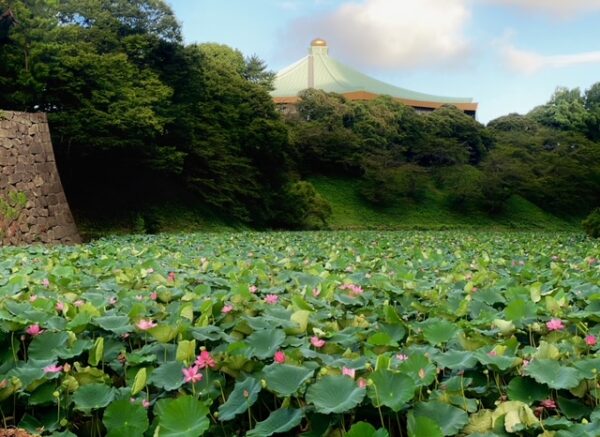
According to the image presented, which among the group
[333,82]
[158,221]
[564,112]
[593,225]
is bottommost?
[158,221]

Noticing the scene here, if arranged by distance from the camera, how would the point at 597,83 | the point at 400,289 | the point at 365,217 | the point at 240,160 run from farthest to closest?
the point at 597,83 < the point at 365,217 < the point at 240,160 < the point at 400,289

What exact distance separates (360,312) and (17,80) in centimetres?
1486

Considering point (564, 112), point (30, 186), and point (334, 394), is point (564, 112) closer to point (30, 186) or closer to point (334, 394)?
point (30, 186)

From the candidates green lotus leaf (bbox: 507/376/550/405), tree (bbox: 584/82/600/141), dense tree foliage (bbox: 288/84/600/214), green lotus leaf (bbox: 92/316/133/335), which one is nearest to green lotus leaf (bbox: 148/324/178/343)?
green lotus leaf (bbox: 92/316/133/335)

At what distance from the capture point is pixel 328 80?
4762 centimetres

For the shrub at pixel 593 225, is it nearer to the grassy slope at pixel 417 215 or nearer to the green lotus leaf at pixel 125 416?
the grassy slope at pixel 417 215

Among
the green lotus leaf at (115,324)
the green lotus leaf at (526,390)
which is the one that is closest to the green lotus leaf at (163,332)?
the green lotus leaf at (115,324)

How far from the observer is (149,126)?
17.4 m

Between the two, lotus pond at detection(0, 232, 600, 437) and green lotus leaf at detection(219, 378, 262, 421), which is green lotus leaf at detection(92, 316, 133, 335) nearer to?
lotus pond at detection(0, 232, 600, 437)

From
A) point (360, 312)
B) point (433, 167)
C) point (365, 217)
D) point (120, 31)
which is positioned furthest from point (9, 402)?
point (433, 167)

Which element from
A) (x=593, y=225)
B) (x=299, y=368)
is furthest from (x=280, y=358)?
(x=593, y=225)

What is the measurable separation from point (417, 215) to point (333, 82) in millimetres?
21349

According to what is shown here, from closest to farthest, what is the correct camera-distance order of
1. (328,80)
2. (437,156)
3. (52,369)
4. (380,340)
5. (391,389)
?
1. (391,389)
2. (52,369)
3. (380,340)
4. (437,156)
5. (328,80)

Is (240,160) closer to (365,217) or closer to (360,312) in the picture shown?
(365,217)
